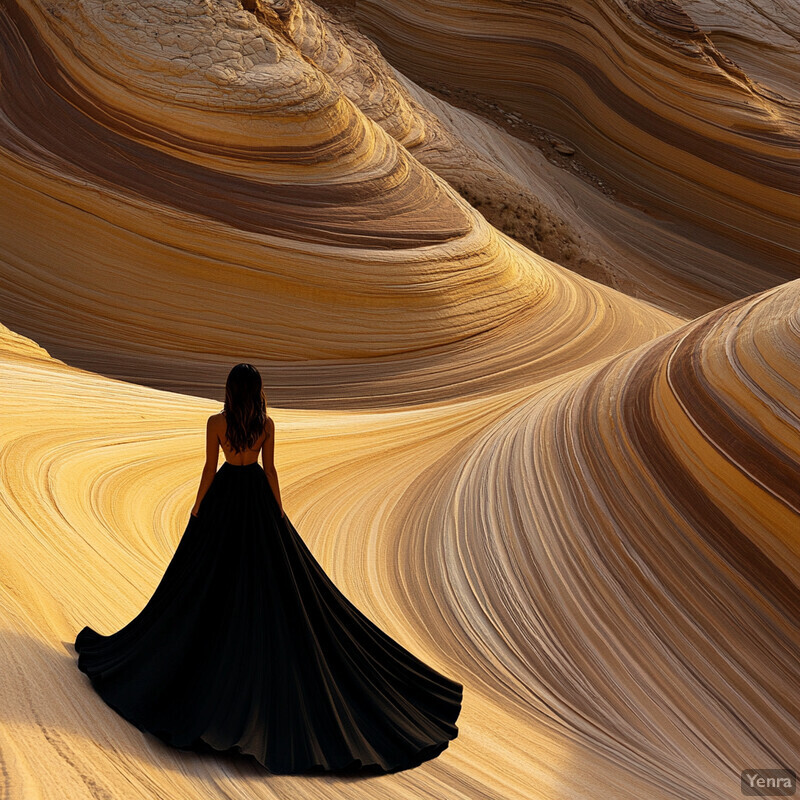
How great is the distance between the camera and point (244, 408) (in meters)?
3.17

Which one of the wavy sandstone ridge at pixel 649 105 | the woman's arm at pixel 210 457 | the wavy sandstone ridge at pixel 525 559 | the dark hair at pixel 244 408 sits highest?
the wavy sandstone ridge at pixel 649 105

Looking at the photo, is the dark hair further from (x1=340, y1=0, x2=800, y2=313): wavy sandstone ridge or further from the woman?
(x1=340, y1=0, x2=800, y2=313): wavy sandstone ridge

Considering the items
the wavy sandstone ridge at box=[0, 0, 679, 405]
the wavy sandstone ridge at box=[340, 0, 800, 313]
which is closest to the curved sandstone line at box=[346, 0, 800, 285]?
the wavy sandstone ridge at box=[340, 0, 800, 313]

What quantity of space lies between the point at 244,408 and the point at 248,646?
0.84 meters

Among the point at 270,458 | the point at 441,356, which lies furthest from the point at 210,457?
the point at 441,356

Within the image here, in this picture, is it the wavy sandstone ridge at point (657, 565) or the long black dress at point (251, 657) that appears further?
the wavy sandstone ridge at point (657, 565)

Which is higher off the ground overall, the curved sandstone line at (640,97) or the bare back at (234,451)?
the curved sandstone line at (640,97)

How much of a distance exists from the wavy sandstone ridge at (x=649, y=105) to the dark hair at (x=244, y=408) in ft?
37.1

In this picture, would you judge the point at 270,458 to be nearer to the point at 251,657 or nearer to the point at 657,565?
the point at 251,657

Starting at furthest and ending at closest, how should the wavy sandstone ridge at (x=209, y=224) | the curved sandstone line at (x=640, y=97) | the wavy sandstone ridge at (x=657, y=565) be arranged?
the curved sandstone line at (x=640, y=97)
the wavy sandstone ridge at (x=209, y=224)
the wavy sandstone ridge at (x=657, y=565)

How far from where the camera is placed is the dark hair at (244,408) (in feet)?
10.3

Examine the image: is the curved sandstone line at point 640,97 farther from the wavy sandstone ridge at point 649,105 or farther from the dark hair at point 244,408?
the dark hair at point 244,408

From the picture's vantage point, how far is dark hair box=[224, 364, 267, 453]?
3146 mm

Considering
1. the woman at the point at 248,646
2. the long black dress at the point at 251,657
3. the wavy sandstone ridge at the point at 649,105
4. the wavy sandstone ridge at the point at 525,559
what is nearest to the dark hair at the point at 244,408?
the woman at the point at 248,646
